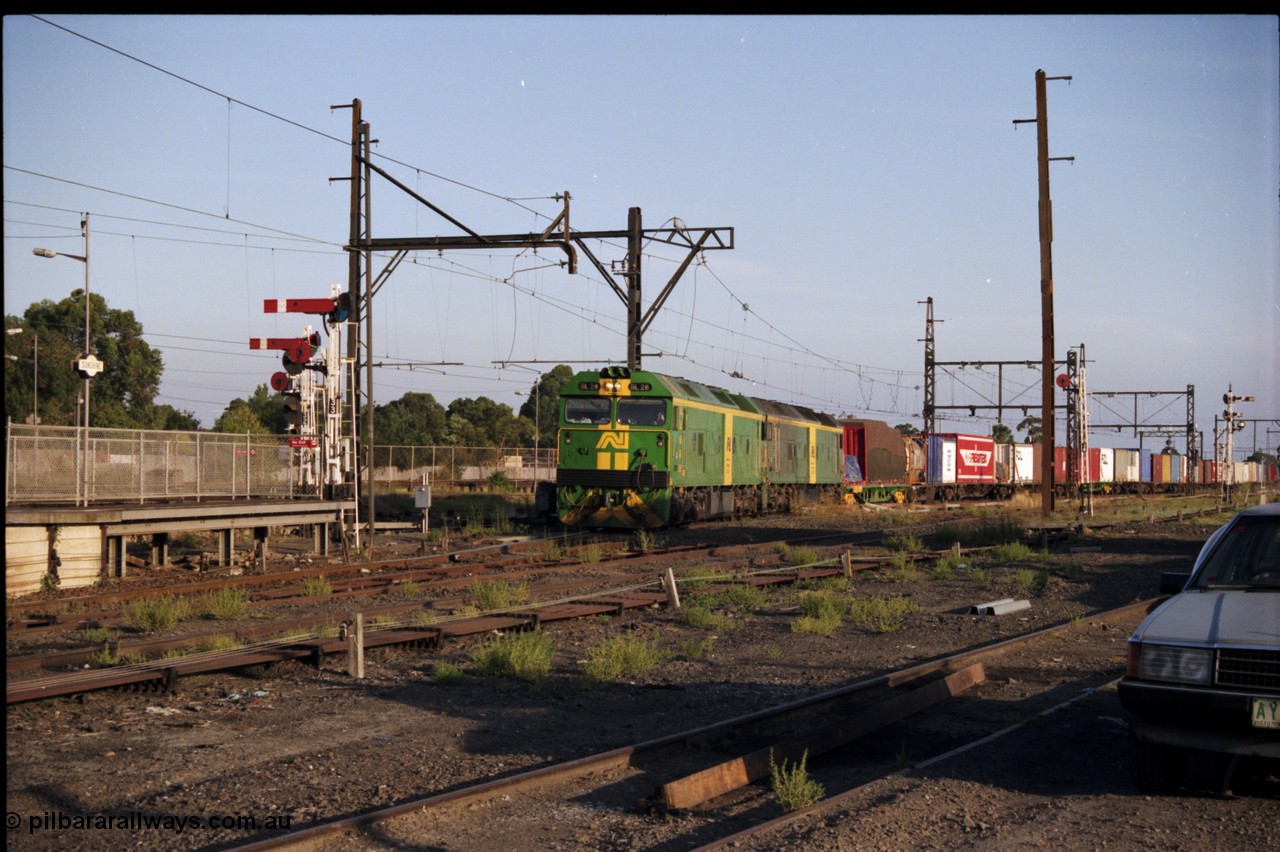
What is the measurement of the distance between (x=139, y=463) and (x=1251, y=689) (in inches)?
740

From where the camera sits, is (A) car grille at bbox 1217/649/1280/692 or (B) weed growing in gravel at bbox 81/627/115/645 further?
(B) weed growing in gravel at bbox 81/627/115/645

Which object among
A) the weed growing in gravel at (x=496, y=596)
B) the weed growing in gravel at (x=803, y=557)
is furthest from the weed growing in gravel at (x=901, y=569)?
the weed growing in gravel at (x=496, y=596)

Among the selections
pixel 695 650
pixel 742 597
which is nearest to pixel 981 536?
pixel 742 597

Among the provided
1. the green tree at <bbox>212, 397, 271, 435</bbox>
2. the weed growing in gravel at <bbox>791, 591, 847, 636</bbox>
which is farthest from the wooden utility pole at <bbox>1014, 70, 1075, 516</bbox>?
the green tree at <bbox>212, 397, 271, 435</bbox>

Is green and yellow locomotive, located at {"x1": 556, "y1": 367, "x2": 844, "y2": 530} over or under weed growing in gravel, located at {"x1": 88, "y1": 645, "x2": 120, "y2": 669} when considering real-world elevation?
over

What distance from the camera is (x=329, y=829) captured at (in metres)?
5.65

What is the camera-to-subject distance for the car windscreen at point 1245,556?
718cm

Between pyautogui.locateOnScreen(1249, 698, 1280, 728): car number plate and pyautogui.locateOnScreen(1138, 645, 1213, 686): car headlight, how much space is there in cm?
28

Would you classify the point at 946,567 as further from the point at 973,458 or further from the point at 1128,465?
the point at 1128,465

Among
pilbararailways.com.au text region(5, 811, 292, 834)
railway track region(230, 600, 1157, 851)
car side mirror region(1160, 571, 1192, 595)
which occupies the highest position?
car side mirror region(1160, 571, 1192, 595)

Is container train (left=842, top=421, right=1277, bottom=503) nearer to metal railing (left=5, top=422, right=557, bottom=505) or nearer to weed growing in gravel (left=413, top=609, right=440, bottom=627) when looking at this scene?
metal railing (left=5, top=422, right=557, bottom=505)

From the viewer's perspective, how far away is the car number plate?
19.1ft
